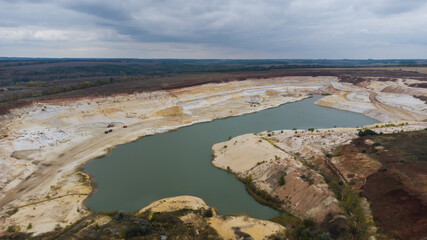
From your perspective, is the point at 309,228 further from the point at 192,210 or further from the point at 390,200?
the point at 192,210

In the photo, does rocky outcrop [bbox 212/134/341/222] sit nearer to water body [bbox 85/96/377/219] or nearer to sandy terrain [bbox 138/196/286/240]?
water body [bbox 85/96/377/219]

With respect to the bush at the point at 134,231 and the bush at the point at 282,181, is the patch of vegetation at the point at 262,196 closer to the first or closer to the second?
the bush at the point at 282,181

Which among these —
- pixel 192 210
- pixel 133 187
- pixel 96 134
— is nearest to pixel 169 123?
pixel 96 134

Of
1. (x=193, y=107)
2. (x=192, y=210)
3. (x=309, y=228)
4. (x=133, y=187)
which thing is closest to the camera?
(x=309, y=228)

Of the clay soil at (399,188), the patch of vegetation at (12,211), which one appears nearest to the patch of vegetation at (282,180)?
the clay soil at (399,188)

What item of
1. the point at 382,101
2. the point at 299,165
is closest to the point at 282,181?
the point at 299,165
